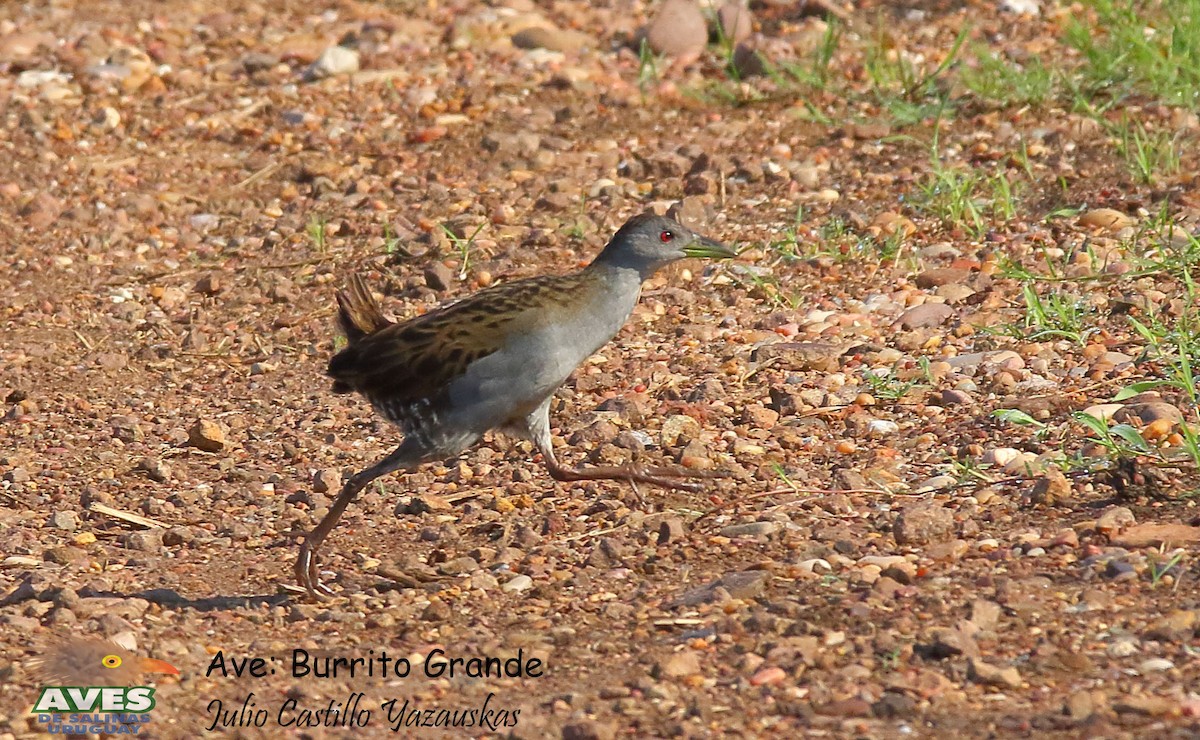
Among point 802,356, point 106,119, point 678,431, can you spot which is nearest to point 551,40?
point 106,119

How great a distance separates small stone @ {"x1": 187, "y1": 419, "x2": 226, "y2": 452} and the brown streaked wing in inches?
37.4

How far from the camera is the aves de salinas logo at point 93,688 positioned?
4383 mm

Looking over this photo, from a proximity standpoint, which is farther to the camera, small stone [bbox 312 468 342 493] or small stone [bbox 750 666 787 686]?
small stone [bbox 312 468 342 493]

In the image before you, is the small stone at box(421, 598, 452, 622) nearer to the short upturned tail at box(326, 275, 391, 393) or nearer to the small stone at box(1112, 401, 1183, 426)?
the short upturned tail at box(326, 275, 391, 393)

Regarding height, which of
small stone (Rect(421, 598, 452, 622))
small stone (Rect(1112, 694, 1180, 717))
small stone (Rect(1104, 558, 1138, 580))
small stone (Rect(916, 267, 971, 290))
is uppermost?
small stone (Rect(1112, 694, 1180, 717))

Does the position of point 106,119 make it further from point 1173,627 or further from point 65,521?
point 1173,627

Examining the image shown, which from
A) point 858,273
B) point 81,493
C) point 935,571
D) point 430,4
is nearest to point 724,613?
point 935,571

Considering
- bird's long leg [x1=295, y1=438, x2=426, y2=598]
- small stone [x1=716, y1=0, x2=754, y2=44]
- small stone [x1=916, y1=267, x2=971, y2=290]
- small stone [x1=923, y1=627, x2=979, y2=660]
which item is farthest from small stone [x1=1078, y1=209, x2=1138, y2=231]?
small stone [x1=923, y1=627, x2=979, y2=660]

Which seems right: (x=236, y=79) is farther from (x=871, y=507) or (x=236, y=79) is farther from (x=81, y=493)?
(x=871, y=507)

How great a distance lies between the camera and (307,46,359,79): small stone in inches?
402

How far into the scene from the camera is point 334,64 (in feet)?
33.6

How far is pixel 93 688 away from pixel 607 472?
1938mm

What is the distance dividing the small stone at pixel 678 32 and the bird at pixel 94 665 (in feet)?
20.2

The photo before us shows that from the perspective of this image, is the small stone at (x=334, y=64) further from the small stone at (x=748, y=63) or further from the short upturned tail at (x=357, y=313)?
the short upturned tail at (x=357, y=313)
